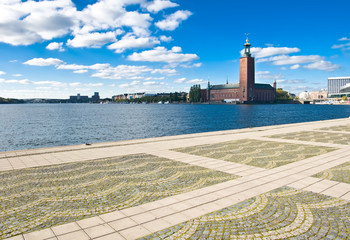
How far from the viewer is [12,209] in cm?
614

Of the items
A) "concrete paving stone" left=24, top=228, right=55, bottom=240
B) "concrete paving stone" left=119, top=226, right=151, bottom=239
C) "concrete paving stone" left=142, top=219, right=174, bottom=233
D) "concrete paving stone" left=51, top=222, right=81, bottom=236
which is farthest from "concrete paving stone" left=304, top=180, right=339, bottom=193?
"concrete paving stone" left=24, top=228, right=55, bottom=240

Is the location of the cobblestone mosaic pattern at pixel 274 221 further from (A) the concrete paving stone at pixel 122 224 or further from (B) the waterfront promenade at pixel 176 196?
(A) the concrete paving stone at pixel 122 224

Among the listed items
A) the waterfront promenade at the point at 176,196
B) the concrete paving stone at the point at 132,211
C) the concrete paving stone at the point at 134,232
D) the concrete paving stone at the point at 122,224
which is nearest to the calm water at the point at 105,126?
the waterfront promenade at the point at 176,196

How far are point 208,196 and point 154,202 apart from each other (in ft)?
4.61

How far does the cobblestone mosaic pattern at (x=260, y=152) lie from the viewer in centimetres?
1102

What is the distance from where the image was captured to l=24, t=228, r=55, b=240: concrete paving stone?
4.91 m

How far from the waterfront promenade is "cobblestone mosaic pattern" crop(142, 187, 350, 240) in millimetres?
20

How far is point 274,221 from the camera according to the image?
5570mm

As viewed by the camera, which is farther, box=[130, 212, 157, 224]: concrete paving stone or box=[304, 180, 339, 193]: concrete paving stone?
box=[304, 180, 339, 193]: concrete paving stone

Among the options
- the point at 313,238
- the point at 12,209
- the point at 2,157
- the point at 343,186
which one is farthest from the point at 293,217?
the point at 2,157

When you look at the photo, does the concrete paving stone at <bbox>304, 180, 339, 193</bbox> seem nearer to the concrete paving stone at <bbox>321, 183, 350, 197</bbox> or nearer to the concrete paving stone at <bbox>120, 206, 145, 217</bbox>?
the concrete paving stone at <bbox>321, 183, 350, 197</bbox>

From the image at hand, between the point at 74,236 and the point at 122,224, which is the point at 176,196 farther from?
the point at 74,236

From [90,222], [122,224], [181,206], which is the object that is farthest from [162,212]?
[90,222]

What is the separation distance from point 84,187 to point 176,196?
2.72 m
